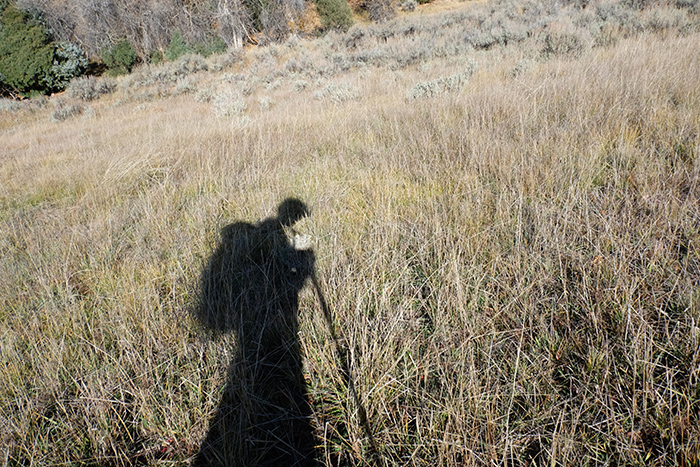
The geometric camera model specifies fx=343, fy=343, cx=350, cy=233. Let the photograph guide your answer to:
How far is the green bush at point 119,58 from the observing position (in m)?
23.7

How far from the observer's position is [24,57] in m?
21.3

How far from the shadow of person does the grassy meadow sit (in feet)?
0.27

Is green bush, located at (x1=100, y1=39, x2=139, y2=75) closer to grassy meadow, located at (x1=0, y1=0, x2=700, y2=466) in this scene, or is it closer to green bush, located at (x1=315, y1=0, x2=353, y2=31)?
green bush, located at (x1=315, y1=0, x2=353, y2=31)

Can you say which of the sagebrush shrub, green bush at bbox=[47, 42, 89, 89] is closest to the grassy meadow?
the sagebrush shrub

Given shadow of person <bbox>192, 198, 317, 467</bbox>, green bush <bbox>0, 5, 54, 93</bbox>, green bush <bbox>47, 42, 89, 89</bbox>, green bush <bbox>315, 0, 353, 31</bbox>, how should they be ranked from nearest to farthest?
1. shadow of person <bbox>192, 198, 317, 467</bbox>
2. green bush <bbox>0, 5, 54, 93</bbox>
3. green bush <bbox>47, 42, 89, 89</bbox>
4. green bush <bbox>315, 0, 353, 31</bbox>

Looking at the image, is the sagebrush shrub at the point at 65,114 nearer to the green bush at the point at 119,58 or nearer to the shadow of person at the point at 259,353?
the green bush at the point at 119,58

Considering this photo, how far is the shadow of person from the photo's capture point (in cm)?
148

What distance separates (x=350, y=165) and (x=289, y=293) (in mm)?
2181

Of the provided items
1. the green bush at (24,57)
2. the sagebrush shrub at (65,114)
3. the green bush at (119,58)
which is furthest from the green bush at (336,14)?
the green bush at (24,57)

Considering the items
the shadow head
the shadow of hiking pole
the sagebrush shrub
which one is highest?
the sagebrush shrub

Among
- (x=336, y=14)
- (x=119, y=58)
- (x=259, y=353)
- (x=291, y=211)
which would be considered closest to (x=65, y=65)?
(x=119, y=58)

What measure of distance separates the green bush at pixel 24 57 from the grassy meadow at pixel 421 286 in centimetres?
2370

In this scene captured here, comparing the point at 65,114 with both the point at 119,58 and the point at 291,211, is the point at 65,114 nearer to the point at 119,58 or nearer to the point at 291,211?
the point at 119,58

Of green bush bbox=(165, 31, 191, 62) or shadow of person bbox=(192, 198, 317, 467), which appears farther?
green bush bbox=(165, 31, 191, 62)
